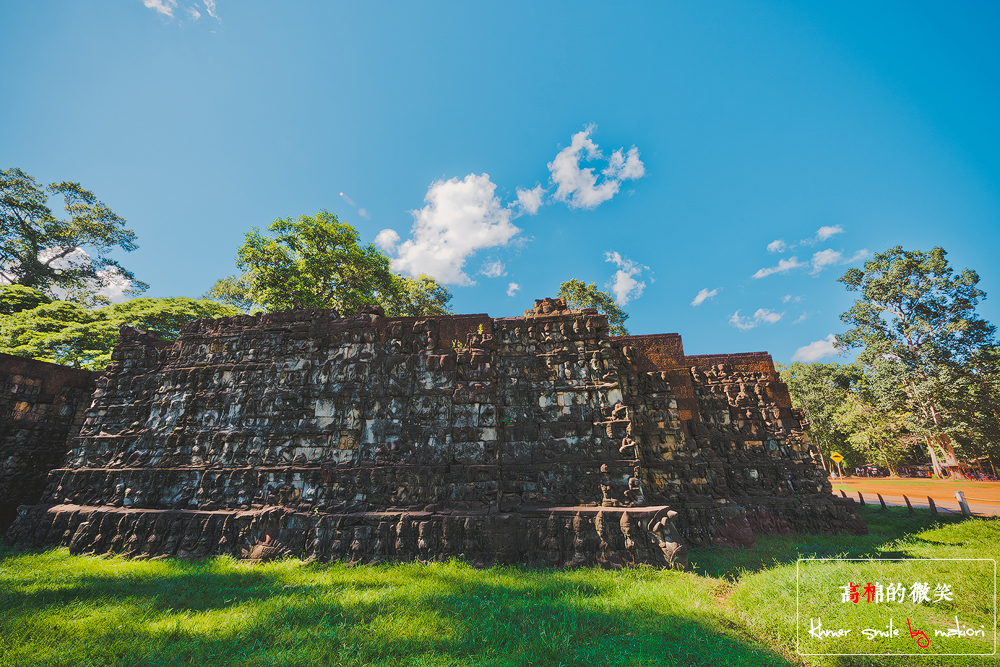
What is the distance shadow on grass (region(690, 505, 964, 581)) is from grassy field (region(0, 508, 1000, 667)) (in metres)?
0.08

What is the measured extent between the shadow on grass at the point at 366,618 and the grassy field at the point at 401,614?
0.06ft

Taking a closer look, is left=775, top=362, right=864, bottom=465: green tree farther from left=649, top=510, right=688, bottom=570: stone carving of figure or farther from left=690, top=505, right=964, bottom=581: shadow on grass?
left=649, top=510, right=688, bottom=570: stone carving of figure

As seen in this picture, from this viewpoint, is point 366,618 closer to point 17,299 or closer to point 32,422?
point 32,422

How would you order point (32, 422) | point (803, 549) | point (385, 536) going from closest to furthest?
point (385, 536) → point (803, 549) → point (32, 422)

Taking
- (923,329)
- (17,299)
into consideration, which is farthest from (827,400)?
(17,299)

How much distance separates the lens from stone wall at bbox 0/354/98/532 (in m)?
8.39

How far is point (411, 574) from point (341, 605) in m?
1.36

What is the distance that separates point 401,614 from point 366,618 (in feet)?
1.37

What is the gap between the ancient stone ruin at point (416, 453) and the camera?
A: 6.69m

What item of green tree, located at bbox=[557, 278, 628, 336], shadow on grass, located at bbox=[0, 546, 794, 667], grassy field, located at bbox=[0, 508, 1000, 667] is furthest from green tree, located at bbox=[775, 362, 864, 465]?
shadow on grass, located at bbox=[0, 546, 794, 667]

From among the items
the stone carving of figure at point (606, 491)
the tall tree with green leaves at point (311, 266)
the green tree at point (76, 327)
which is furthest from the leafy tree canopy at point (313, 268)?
the stone carving of figure at point (606, 491)

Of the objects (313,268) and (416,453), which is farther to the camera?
(313,268)

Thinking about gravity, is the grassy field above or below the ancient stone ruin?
below

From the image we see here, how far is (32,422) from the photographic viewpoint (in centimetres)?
880
